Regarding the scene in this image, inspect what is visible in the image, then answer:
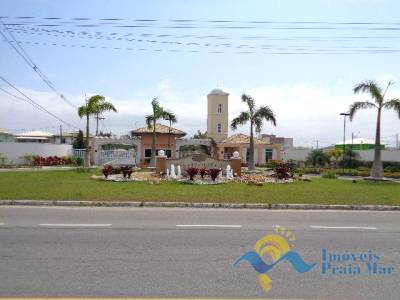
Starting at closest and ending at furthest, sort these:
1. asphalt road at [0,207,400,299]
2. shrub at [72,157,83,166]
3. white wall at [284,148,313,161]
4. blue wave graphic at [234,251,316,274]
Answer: asphalt road at [0,207,400,299] < blue wave graphic at [234,251,316,274] < shrub at [72,157,83,166] < white wall at [284,148,313,161]

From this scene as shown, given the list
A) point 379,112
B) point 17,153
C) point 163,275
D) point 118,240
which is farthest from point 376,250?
point 17,153

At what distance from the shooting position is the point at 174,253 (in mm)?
6895

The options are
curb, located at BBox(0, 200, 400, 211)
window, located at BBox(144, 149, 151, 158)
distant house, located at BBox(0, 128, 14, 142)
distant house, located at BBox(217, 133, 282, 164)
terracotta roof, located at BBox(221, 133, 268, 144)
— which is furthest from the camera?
distant house, located at BBox(0, 128, 14, 142)

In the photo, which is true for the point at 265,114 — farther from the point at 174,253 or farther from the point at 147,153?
the point at 174,253

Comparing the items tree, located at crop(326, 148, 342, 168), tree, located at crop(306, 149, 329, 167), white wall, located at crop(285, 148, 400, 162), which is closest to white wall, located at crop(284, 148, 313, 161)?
white wall, located at crop(285, 148, 400, 162)

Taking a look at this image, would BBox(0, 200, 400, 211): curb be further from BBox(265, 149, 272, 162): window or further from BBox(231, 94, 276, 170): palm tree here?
BBox(265, 149, 272, 162): window

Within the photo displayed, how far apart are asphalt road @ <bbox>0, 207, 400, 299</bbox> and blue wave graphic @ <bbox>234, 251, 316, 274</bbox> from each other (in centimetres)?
10

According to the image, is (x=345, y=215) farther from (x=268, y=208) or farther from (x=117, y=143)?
(x=117, y=143)

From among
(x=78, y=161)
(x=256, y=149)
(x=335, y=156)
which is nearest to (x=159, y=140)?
(x=78, y=161)

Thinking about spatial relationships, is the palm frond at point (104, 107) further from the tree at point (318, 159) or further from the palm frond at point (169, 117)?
the tree at point (318, 159)

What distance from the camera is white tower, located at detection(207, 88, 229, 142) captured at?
59.8 meters

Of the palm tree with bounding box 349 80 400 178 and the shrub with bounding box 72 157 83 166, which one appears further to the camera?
the shrub with bounding box 72 157 83 166

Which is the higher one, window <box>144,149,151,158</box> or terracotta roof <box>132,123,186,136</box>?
terracotta roof <box>132,123,186,136</box>

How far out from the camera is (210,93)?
60.2 metres
